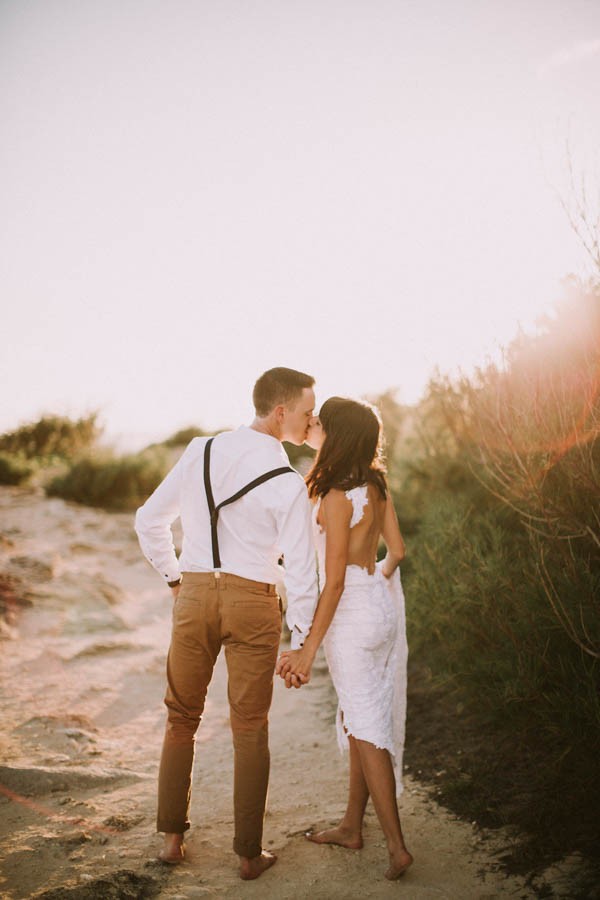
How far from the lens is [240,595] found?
275 centimetres

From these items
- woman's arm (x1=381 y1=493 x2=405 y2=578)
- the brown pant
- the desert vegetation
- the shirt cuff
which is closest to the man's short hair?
woman's arm (x1=381 y1=493 x2=405 y2=578)

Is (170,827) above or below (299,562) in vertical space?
below

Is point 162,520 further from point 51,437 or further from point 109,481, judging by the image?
point 51,437

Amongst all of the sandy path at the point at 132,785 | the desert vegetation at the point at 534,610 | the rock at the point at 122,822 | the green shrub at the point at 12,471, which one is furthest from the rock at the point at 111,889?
the green shrub at the point at 12,471

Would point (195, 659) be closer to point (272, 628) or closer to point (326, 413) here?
point (272, 628)

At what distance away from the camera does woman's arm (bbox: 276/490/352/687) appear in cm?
274

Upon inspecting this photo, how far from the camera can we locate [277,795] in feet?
12.6

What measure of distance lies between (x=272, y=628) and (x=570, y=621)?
1.47 meters

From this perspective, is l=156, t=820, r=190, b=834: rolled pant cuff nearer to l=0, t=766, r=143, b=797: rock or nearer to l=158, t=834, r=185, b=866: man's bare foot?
l=158, t=834, r=185, b=866: man's bare foot

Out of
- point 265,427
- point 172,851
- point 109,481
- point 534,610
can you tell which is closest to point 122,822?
point 172,851

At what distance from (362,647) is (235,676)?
0.58 metres

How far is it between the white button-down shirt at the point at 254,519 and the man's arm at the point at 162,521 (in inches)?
2.4

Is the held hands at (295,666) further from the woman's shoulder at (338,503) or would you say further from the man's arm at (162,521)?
the man's arm at (162,521)

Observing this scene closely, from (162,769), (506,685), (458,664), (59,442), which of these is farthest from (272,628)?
(59,442)
